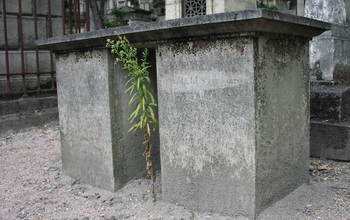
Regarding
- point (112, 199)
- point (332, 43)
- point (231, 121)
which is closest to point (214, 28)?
point (231, 121)

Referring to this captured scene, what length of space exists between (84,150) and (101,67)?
90cm

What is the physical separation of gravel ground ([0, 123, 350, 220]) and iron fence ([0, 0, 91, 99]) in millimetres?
2644

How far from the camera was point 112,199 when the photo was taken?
134 inches

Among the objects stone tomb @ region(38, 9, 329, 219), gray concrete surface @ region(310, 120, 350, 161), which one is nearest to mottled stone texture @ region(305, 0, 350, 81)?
gray concrete surface @ region(310, 120, 350, 161)

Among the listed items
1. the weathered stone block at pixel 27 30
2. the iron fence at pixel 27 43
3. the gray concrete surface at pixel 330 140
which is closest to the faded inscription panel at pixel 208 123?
the gray concrete surface at pixel 330 140

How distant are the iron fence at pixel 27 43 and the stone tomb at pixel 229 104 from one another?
3.99m

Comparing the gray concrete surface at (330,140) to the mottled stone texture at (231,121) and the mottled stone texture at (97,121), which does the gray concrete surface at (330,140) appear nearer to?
the mottled stone texture at (231,121)

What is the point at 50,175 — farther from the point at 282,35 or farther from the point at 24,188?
the point at 282,35

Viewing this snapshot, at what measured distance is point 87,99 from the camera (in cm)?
367

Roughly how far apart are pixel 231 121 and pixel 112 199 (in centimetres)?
140

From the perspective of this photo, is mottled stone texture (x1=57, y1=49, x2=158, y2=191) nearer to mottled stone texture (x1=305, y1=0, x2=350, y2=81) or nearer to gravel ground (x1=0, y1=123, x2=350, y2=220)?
gravel ground (x1=0, y1=123, x2=350, y2=220)

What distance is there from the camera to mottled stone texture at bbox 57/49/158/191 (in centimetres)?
347

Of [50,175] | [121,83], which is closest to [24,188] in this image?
[50,175]

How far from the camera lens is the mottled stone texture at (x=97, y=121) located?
347 centimetres
